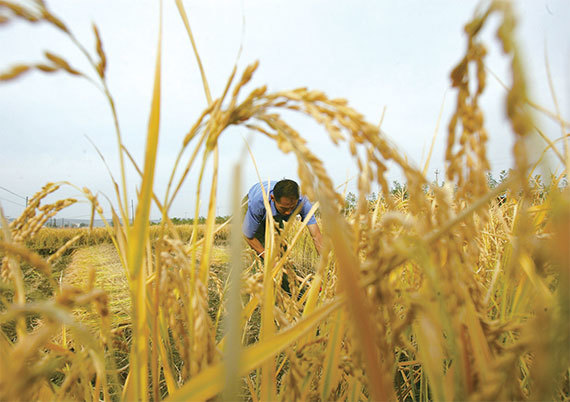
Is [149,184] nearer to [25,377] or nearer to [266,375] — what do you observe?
[25,377]

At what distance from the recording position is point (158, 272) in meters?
0.41

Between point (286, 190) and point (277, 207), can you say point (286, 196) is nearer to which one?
point (286, 190)

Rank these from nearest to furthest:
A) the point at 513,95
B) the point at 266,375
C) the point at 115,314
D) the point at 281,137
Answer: the point at 513,95 → the point at 281,137 → the point at 266,375 → the point at 115,314

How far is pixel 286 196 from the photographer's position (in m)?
2.82

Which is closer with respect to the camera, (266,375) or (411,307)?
(411,307)

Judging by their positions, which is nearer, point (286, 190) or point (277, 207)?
point (286, 190)

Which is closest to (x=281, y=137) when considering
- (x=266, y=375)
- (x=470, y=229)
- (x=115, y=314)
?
(x=470, y=229)

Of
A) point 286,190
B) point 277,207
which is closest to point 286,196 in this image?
point 286,190

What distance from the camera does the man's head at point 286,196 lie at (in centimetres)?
283

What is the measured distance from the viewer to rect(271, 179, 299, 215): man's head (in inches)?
111

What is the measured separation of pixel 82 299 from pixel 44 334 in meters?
0.05

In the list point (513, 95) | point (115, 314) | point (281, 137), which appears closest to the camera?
point (513, 95)

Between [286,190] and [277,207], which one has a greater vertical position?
[286,190]

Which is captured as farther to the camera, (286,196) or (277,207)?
(277,207)
